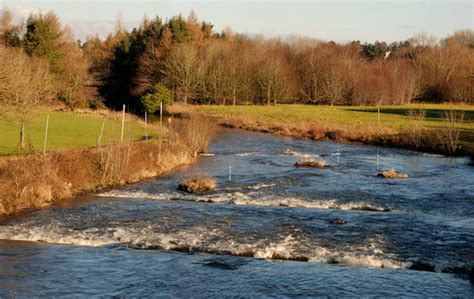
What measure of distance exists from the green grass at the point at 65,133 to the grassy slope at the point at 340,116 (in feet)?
68.7

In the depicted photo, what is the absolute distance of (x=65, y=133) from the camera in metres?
41.1

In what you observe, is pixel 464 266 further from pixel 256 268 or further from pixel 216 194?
pixel 216 194

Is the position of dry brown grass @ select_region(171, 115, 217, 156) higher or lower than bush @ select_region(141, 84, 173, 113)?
lower

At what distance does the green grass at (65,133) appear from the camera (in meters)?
33.4

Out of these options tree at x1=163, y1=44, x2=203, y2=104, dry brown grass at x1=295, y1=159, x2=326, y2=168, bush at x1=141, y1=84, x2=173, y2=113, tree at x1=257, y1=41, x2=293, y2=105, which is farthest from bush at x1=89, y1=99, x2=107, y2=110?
dry brown grass at x1=295, y1=159, x2=326, y2=168

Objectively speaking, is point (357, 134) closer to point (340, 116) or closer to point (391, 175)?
point (340, 116)

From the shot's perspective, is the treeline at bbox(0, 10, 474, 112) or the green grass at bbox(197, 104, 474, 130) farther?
the treeline at bbox(0, 10, 474, 112)

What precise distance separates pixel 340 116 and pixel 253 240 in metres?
52.4

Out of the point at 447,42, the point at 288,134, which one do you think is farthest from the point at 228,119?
the point at 447,42

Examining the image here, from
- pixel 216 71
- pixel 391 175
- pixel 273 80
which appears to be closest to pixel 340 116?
pixel 273 80

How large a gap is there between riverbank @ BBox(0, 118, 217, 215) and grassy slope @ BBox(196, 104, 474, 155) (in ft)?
83.9

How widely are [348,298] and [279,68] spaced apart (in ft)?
249

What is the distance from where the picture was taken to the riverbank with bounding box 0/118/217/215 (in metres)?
23.3

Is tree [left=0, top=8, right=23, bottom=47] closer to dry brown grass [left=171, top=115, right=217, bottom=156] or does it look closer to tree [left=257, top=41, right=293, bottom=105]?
tree [left=257, top=41, right=293, bottom=105]
